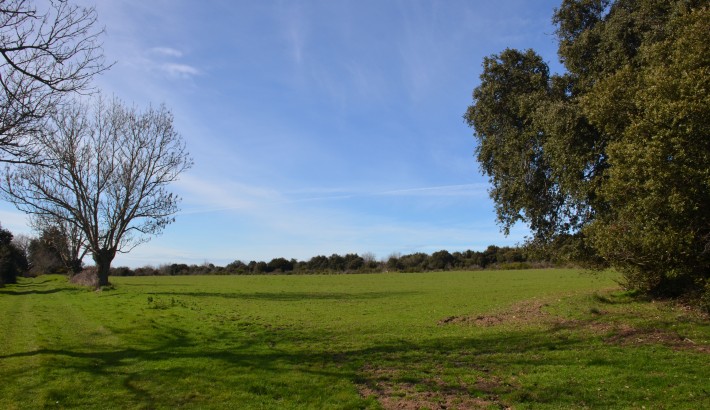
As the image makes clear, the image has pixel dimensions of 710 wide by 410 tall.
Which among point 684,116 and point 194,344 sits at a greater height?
point 684,116

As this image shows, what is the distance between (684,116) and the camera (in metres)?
10.3

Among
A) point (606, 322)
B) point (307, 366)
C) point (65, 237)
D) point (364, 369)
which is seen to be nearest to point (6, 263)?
point (65, 237)

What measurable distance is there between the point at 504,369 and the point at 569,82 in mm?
13361

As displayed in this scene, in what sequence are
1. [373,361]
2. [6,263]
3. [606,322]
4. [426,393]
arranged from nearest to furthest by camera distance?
1. [426,393]
2. [373,361]
3. [606,322]
4. [6,263]

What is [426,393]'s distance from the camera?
379 inches

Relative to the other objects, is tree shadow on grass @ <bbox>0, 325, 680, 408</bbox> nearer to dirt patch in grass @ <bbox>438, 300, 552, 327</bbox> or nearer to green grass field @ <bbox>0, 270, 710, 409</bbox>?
green grass field @ <bbox>0, 270, 710, 409</bbox>

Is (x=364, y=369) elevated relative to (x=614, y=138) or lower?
lower

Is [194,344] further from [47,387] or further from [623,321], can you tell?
[623,321]

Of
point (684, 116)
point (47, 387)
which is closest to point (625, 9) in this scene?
point (684, 116)

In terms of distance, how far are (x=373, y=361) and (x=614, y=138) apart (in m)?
10.4

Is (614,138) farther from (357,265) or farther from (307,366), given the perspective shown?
(357,265)

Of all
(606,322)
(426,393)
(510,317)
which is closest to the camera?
(426,393)

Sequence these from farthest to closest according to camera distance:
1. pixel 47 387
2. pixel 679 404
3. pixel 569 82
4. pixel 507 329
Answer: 1. pixel 569 82
2. pixel 507 329
3. pixel 47 387
4. pixel 679 404

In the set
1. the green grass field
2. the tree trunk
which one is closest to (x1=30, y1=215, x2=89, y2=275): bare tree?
the tree trunk
